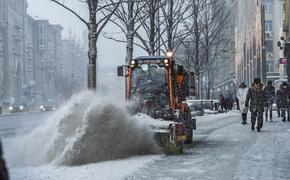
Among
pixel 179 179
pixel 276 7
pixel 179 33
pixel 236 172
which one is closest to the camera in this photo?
pixel 179 179

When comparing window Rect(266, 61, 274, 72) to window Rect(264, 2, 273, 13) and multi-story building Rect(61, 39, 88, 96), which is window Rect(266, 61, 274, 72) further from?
multi-story building Rect(61, 39, 88, 96)

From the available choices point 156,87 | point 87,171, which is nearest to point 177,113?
point 156,87

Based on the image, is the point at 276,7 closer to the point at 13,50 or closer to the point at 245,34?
the point at 245,34

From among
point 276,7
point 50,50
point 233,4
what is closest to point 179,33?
point 276,7

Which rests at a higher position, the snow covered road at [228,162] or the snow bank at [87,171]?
the snow covered road at [228,162]

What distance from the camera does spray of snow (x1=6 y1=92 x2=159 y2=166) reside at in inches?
426

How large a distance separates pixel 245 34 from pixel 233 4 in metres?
20.0

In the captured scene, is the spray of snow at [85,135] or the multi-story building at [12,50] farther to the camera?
the multi-story building at [12,50]

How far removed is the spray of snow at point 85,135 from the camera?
10.8 m

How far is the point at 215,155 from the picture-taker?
11.9m

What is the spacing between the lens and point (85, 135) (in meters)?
10.9

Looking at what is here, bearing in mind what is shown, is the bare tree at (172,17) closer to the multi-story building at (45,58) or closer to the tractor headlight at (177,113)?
the tractor headlight at (177,113)

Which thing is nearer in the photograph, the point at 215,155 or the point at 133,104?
the point at 215,155

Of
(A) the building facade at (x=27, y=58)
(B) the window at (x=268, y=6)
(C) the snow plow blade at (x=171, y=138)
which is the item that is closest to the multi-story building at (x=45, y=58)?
(A) the building facade at (x=27, y=58)
